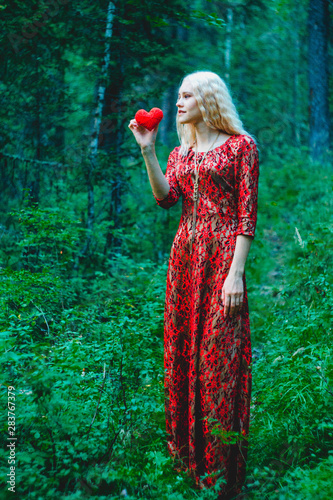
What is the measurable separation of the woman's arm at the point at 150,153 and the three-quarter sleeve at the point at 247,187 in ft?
1.60

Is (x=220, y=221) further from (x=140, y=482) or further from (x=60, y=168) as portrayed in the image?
(x=60, y=168)

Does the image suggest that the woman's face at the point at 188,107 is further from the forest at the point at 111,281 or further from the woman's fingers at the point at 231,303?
the forest at the point at 111,281

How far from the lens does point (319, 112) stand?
12.1 metres

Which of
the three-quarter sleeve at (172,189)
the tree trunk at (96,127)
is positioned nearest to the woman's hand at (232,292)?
the three-quarter sleeve at (172,189)

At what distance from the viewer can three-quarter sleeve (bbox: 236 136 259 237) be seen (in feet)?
8.09

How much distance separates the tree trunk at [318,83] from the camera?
11758 millimetres

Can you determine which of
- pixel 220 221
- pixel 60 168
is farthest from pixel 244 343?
pixel 60 168

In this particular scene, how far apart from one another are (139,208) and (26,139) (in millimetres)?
2305

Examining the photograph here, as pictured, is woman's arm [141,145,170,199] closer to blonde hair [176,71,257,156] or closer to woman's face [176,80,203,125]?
A: woman's face [176,80,203,125]

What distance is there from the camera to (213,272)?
2.60 m

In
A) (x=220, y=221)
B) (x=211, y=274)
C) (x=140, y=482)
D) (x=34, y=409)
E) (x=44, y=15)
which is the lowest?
(x=140, y=482)

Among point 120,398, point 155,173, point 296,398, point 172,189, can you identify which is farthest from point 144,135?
point 296,398

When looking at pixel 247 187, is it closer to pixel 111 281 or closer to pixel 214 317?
pixel 214 317

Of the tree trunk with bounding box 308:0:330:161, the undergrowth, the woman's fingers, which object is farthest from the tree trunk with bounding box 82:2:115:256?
the tree trunk with bounding box 308:0:330:161
